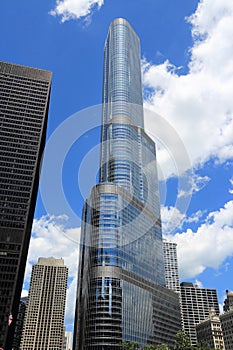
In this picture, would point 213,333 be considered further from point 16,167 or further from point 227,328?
point 16,167

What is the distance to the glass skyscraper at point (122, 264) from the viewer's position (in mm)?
113125

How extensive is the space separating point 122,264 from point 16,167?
2685 inches

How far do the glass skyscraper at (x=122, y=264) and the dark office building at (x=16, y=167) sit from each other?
2714 centimetres

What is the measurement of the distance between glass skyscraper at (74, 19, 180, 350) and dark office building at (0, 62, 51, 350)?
1069 inches

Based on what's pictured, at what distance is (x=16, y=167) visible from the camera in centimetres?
15462

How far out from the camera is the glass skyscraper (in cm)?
11312

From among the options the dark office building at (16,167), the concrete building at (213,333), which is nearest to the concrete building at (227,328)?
the concrete building at (213,333)

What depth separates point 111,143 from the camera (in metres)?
174

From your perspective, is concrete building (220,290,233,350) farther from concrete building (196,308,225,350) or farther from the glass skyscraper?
the glass skyscraper


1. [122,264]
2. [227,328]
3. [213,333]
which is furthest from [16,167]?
[213,333]

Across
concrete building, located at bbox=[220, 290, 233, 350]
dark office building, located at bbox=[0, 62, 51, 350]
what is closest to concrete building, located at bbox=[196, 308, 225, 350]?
concrete building, located at bbox=[220, 290, 233, 350]

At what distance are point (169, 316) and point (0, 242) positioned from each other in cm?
8279

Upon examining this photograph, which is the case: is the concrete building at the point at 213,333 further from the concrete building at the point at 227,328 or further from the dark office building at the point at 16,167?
the dark office building at the point at 16,167

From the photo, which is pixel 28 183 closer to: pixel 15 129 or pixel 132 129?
pixel 15 129
